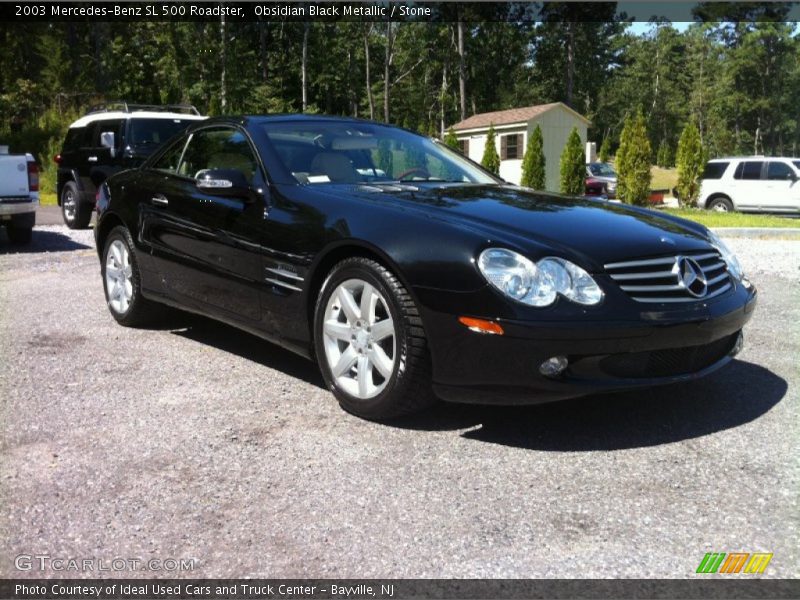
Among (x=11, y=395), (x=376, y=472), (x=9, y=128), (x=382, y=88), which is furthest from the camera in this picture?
(x=382, y=88)

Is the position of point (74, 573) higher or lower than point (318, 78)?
lower

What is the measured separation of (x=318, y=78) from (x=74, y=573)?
56.1 m

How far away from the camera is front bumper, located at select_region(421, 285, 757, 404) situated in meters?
3.36

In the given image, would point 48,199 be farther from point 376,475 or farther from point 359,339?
point 376,475

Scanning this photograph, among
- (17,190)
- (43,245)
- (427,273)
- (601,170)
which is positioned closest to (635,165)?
(601,170)

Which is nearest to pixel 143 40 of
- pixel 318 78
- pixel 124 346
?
pixel 318 78

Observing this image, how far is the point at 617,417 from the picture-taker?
395cm

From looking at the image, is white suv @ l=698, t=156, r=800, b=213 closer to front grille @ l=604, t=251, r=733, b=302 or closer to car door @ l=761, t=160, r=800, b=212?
car door @ l=761, t=160, r=800, b=212

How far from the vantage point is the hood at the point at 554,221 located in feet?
11.8

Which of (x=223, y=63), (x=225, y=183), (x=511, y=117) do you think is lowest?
(x=225, y=183)

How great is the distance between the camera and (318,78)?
56.1m

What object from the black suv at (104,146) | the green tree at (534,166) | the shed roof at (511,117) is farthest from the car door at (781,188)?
the black suv at (104,146)

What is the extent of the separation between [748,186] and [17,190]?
18.0 meters

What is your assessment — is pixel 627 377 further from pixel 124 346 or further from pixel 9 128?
pixel 9 128
